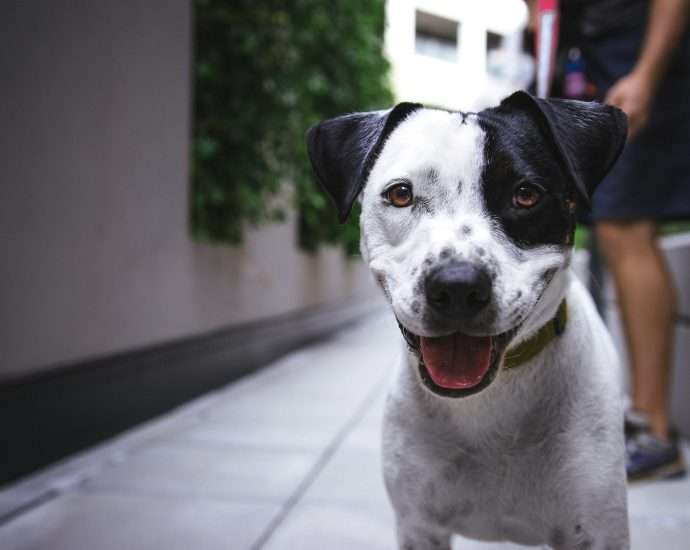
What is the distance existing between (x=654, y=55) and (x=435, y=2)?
4.78m

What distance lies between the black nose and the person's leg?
1.68m

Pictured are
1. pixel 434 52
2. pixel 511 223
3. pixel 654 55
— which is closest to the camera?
pixel 511 223

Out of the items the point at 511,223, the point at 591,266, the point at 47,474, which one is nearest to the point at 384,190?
the point at 511,223

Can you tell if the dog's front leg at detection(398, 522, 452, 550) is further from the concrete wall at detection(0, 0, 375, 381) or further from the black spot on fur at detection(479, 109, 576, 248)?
the concrete wall at detection(0, 0, 375, 381)

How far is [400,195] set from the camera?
1385 millimetres

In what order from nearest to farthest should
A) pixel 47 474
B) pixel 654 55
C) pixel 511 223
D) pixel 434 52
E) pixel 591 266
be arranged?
pixel 511 223 → pixel 654 55 → pixel 47 474 → pixel 591 266 → pixel 434 52

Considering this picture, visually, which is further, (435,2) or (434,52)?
(434,52)

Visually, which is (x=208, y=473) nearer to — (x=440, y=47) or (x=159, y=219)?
(x=159, y=219)

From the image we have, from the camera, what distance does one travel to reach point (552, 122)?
1330 mm

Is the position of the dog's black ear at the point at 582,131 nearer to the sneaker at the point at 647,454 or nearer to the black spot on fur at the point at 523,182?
the black spot on fur at the point at 523,182

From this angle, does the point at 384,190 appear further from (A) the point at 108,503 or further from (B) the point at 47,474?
(B) the point at 47,474

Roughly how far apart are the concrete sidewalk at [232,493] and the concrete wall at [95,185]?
0.48m

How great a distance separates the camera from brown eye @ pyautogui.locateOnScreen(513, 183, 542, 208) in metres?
1.31

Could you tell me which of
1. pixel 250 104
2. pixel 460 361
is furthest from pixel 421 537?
pixel 250 104
